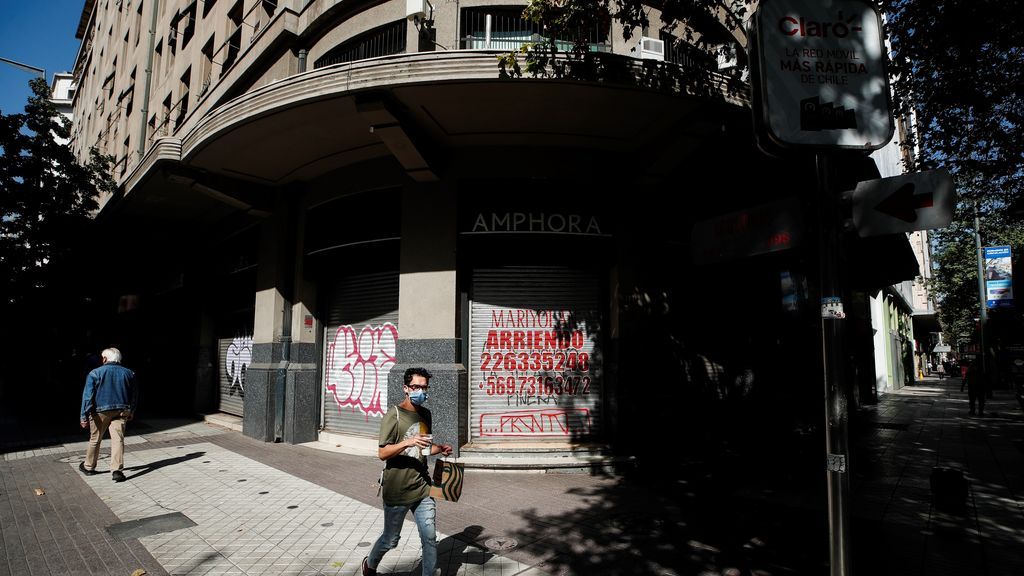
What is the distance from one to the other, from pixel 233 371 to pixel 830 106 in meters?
13.9

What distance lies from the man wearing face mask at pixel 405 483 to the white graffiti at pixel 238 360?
33.7 feet

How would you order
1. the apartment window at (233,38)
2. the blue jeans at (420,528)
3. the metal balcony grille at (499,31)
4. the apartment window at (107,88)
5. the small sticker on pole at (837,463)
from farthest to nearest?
the apartment window at (107,88) < the apartment window at (233,38) < the metal balcony grille at (499,31) < the blue jeans at (420,528) < the small sticker on pole at (837,463)

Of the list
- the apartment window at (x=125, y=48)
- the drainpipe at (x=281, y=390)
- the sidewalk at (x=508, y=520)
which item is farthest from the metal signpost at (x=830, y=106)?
the apartment window at (x=125, y=48)

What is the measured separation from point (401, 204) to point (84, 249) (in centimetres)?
1256

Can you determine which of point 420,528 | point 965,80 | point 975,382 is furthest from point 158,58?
point 975,382

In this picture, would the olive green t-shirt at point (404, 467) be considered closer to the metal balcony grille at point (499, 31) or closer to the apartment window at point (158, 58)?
the metal balcony grille at point (499, 31)

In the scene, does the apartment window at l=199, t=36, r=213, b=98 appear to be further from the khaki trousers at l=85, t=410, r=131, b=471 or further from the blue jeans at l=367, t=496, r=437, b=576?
the blue jeans at l=367, t=496, r=437, b=576

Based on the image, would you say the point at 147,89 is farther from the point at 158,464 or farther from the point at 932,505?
the point at 932,505

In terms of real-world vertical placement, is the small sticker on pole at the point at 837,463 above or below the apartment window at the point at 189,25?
below

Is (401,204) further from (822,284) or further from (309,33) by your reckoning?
(822,284)

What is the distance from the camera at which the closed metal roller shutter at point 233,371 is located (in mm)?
12719

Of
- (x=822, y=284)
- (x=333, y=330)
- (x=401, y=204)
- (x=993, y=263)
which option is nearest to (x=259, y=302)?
(x=333, y=330)

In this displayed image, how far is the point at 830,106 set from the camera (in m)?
2.79

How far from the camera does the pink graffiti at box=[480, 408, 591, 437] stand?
842 centimetres
